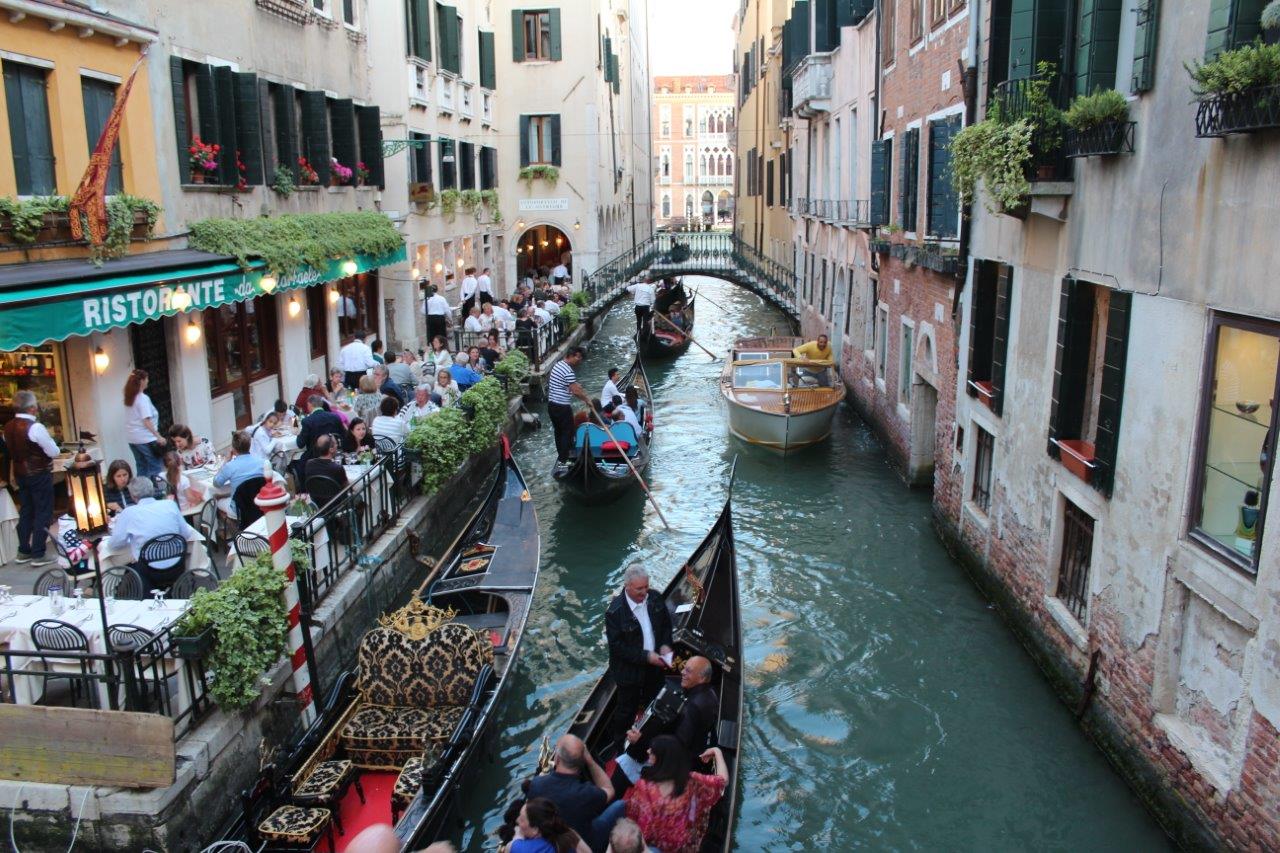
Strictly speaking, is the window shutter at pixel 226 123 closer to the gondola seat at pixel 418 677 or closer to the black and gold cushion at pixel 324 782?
the gondola seat at pixel 418 677

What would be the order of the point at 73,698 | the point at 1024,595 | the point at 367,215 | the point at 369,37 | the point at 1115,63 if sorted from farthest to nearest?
the point at 369,37 → the point at 367,215 → the point at 1024,595 → the point at 1115,63 → the point at 73,698

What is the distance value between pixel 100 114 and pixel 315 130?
184 inches

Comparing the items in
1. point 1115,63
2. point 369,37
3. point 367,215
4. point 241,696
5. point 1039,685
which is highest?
point 369,37

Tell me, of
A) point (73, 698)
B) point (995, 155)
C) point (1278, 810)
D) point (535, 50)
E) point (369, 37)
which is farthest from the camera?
point (535, 50)

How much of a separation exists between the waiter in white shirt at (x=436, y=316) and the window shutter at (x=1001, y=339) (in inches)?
428

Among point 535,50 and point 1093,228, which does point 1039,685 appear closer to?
point 1093,228

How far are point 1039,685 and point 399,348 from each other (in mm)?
12771

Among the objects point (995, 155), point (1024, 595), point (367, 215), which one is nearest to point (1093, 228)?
point (995, 155)

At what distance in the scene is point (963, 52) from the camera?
9633 millimetres

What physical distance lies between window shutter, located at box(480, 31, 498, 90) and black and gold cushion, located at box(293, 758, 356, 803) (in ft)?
66.4

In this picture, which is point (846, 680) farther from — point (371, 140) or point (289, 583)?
Answer: point (371, 140)

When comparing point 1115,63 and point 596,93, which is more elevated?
point 596,93

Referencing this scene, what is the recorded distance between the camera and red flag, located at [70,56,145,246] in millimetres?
8344

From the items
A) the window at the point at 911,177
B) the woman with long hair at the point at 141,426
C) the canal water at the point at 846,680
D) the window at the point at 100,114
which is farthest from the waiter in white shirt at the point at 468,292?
the woman with long hair at the point at 141,426
